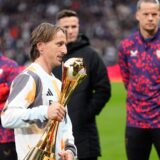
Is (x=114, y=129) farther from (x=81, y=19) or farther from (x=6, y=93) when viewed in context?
(x=81, y=19)

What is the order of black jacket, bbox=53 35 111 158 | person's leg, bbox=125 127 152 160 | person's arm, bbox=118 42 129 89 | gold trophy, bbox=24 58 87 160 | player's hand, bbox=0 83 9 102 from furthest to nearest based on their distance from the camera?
person's arm, bbox=118 42 129 89, person's leg, bbox=125 127 152 160, black jacket, bbox=53 35 111 158, player's hand, bbox=0 83 9 102, gold trophy, bbox=24 58 87 160

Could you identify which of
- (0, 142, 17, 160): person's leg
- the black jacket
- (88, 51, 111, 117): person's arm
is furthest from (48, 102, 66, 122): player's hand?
(88, 51, 111, 117): person's arm

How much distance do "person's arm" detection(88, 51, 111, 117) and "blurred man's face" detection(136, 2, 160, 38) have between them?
51 centimetres

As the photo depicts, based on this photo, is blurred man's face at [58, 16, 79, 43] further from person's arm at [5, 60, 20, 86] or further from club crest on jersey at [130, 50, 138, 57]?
person's arm at [5, 60, 20, 86]

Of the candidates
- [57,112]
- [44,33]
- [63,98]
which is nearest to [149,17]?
[44,33]

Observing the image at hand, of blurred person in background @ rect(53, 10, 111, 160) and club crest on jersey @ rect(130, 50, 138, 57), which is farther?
club crest on jersey @ rect(130, 50, 138, 57)

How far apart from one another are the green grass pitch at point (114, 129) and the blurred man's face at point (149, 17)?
3842 millimetres

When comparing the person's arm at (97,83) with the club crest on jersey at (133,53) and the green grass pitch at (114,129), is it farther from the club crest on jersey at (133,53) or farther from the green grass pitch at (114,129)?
the green grass pitch at (114,129)

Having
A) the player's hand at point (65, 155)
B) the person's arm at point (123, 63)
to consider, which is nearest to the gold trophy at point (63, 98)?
the player's hand at point (65, 155)

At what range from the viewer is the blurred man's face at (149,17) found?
6.46m

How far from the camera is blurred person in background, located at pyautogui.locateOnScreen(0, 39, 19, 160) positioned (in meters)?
5.96

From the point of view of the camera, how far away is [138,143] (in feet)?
21.6

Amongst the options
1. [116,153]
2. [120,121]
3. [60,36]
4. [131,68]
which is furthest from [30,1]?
[60,36]

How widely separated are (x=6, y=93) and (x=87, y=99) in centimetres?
90
